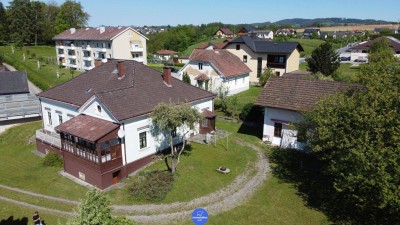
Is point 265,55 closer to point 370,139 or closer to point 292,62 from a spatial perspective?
point 292,62

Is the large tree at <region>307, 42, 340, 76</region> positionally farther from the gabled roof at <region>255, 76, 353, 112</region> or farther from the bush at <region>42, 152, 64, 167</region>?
the bush at <region>42, 152, 64, 167</region>

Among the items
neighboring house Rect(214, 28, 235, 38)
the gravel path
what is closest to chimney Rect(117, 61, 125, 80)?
the gravel path

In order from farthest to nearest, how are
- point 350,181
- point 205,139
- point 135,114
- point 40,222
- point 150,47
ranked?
point 150,47, point 205,139, point 135,114, point 40,222, point 350,181

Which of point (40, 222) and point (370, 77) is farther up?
point (370, 77)

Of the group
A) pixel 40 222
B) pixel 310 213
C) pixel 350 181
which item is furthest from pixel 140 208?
pixel 350 181

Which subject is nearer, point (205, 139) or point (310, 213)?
point (310, 213)

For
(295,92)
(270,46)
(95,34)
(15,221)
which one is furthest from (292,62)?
(15,221)

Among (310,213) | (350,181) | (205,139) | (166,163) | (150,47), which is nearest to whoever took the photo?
(350,181)

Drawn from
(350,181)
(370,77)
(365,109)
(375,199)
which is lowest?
(375,199)

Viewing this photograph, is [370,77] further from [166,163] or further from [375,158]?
[166,163]

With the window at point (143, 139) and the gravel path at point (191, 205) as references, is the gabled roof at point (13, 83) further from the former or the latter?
the window at point (143, 139)
